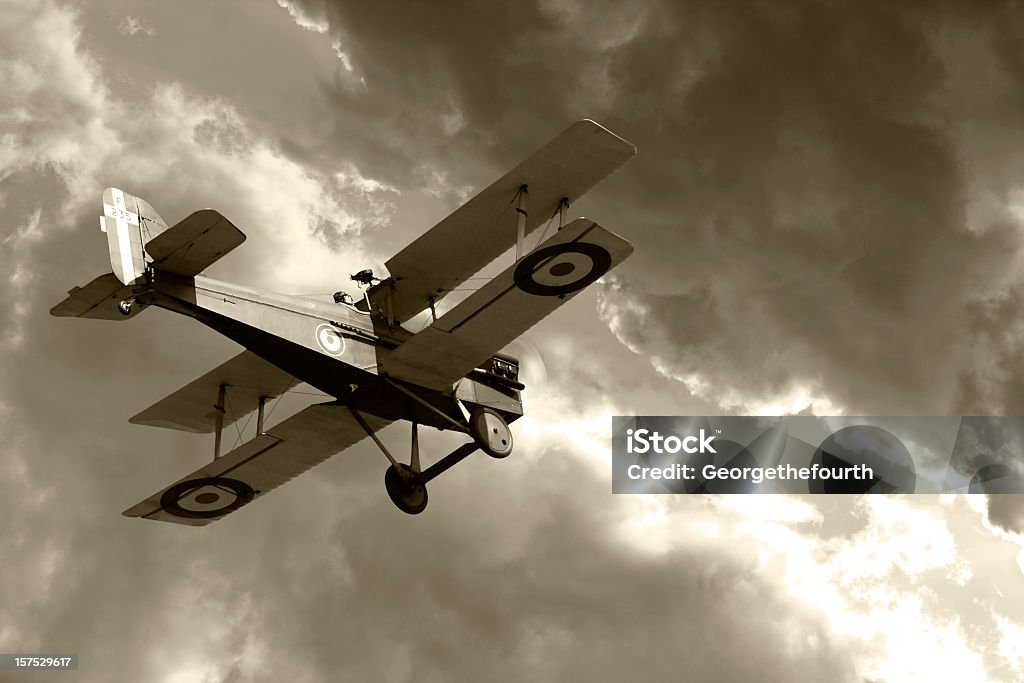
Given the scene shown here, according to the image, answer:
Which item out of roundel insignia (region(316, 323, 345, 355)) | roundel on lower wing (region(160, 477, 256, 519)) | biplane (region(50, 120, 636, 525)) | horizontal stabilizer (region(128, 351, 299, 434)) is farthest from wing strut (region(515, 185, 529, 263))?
roundel on lower wing (region(160, 477, 256, 519))

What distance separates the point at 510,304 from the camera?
23.0m

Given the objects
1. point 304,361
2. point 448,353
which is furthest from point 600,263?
point 304,361

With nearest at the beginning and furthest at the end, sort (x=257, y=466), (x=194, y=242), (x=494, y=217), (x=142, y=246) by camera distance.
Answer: (x=194, y=242) → (x=142, y=246) → (x=494, y=217) → (x=257, y=466)

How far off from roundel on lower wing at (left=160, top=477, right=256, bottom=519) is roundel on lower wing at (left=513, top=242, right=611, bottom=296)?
7.11 meters

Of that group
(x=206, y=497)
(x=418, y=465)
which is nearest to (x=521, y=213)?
(x=418, y=465)

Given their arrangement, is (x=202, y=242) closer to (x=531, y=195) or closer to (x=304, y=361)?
(x=304, y=361)

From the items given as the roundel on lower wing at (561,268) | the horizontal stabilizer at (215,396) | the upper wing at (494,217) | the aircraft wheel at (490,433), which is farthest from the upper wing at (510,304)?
the horizontal stabilizer at (215,396)

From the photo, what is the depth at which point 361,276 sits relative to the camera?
24.4m

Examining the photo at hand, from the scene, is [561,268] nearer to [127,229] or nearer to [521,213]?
[521,213]

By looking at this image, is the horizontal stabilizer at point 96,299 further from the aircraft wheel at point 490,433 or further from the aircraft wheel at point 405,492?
the aircraft wheel at point 490,433

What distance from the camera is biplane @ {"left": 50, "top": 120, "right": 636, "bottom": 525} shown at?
22.0m

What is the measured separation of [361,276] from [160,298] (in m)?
3.71

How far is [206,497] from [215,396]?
5.80ft

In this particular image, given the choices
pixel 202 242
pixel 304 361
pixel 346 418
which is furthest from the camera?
pixel 346 418
